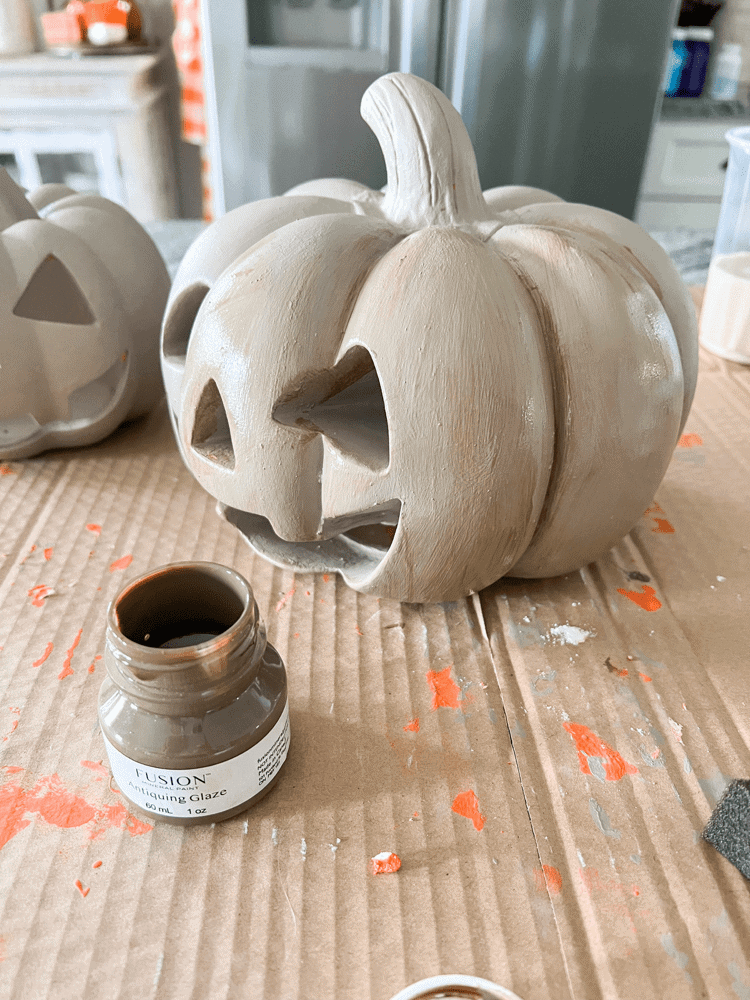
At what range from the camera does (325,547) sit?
2.59 ft

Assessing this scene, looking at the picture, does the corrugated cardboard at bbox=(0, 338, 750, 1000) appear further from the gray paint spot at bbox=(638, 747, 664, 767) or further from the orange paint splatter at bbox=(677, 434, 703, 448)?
the orange paint splatter at bbox=(677, 434, 703, 448)

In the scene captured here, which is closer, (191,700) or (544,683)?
(191,700)

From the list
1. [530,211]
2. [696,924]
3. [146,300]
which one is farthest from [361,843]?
[146,300]

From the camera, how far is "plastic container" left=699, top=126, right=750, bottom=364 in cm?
123

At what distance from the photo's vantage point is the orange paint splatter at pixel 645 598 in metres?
0.75

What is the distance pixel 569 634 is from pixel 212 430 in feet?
1.24

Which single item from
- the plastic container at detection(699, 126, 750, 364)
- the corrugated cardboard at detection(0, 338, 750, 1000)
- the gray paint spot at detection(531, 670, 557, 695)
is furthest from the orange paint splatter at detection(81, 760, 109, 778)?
the plastic container at detection(699, 126, 750, 364)

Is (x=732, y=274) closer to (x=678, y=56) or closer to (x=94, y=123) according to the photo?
(x=678, y=56)

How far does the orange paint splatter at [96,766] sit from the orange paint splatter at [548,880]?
0.31 metres

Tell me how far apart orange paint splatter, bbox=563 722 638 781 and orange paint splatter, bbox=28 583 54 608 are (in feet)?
1.59

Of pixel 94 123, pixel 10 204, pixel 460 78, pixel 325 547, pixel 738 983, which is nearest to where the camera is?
pixel 738 983

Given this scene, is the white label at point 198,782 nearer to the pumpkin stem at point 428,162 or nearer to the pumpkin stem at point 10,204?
the pumpkin stem at point 428,162

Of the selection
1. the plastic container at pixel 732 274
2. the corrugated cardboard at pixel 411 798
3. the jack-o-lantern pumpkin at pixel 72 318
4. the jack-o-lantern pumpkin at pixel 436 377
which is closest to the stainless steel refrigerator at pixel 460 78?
the plastic container at pixel 732 274

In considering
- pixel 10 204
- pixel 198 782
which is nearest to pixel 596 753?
pixel 198 782
